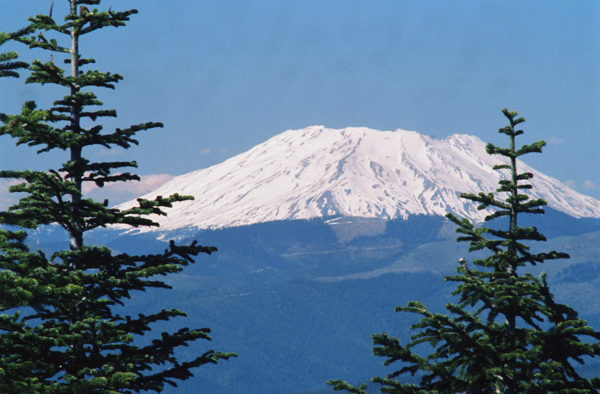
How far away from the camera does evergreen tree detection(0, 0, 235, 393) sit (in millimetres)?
13898

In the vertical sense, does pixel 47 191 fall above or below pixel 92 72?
below

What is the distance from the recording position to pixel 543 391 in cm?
1559

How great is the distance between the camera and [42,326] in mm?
15680

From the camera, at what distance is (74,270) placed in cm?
1628

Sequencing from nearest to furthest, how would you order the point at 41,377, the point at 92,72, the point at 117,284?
the point at 41,377 < the point at 117,284 < the point at 92,72

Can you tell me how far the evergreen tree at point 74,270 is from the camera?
45.6ft

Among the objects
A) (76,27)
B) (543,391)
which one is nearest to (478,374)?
(543,391)

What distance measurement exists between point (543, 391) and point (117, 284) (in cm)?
947

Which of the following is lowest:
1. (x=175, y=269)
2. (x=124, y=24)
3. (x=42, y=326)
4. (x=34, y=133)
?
(x=42, y=326)

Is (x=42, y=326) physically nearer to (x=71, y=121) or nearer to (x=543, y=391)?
(x=71, y=121)

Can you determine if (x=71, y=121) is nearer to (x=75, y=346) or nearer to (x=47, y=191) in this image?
(x=47, y=191)

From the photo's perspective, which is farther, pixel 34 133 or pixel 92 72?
pixel 92 72

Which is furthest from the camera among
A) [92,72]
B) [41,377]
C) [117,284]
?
[92,72]

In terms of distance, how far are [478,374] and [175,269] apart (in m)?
7.15
